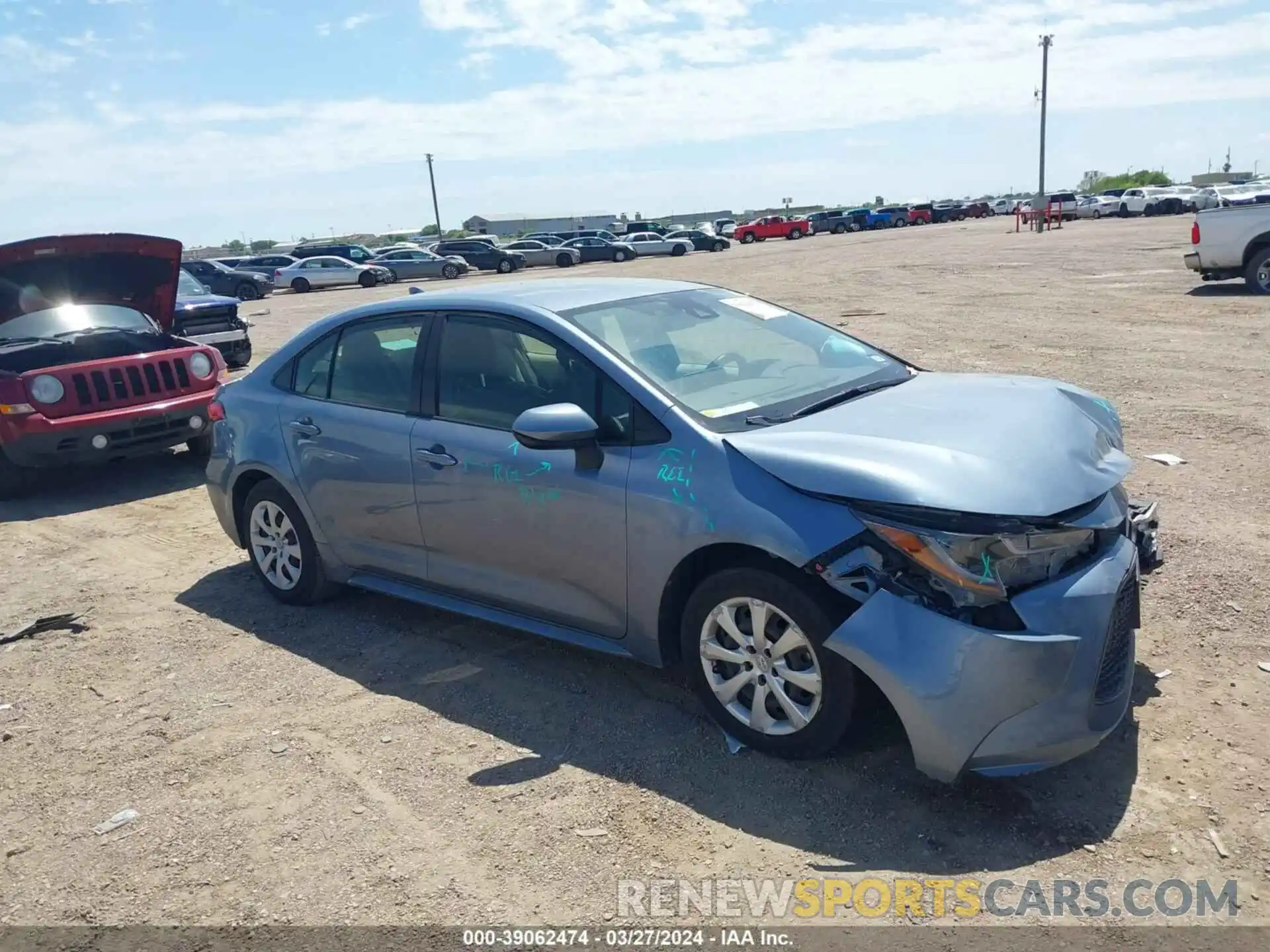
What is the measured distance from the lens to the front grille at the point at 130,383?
27.7 feet

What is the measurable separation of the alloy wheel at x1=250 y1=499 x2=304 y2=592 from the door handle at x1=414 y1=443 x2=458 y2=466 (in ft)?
4.04

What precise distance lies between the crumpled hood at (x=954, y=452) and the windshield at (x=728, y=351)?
259mm

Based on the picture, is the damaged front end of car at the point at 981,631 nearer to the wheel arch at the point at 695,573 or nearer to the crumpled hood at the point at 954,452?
the crumpled hood at the point at 954,452

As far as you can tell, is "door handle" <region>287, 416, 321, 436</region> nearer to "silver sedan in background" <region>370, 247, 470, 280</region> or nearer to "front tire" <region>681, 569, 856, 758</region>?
"front tire" <region>681, 569, 856, 758</region>

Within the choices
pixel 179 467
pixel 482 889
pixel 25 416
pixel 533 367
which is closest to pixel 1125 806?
pixel 482 889

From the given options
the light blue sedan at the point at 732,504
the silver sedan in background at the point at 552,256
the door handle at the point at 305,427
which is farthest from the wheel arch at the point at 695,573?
the silver sedan in background at the point at 552,256

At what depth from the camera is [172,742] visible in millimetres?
4309

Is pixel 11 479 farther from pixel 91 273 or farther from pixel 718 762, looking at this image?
pixel 718 762

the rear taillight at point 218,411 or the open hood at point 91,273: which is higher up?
the open hood at point 91,273

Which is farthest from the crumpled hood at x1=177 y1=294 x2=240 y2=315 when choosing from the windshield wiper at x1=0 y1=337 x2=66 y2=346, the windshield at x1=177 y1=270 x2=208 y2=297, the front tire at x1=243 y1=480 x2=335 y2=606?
the front tire at x1=243 y1=480 x2=335 y2=606

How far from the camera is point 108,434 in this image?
8.43 meters

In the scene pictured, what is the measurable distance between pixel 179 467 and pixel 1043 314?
11.5 m

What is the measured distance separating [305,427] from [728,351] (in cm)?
224

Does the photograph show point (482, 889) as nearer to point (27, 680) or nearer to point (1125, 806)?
point (1125, 806)
